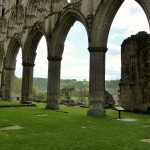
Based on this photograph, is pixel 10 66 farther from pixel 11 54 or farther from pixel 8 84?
pixel 8 84

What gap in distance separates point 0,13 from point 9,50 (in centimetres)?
625

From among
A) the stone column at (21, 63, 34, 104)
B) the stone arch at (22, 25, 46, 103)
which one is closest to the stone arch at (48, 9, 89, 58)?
the stone arch at (22, 25, 46, 103)

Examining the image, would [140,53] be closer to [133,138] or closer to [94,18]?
[94,18]

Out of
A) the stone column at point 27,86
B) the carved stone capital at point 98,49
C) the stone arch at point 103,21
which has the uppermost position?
the stone arch at point 103,21

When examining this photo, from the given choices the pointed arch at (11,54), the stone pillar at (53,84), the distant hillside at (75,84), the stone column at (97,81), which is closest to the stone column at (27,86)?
the stone pillar at (53,84)

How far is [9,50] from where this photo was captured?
28719 millimetres

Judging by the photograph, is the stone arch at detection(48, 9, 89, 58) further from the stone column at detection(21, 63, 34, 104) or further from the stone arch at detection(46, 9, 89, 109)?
the stone column at detection(21, 63, 34, 104)

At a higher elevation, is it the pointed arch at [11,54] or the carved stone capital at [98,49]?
the pointed arch at [11,54]

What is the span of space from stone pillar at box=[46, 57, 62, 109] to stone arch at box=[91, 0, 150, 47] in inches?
194

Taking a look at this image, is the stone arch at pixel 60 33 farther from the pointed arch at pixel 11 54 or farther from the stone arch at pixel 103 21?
the pointed arch at pixel 11 54

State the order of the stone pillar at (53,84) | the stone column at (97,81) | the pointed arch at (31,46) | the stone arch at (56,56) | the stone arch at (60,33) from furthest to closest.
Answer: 1. the pointed arch at (31,46)
2. the stone pillar at (53,84)
3. the stone arch at (56,56)
4. the stone arch at (60,33)
5. the stone column at (97,81)

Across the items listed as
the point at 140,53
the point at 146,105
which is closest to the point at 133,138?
the point at 146,105

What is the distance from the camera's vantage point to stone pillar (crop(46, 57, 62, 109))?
19359mm

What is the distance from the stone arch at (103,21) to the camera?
15000 mm
